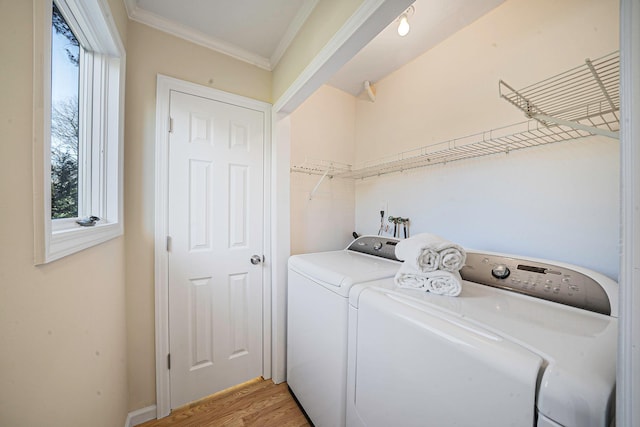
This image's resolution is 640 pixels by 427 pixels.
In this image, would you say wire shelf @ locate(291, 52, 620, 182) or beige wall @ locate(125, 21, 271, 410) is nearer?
wire shelf @ locate(291, 52, 620, 182)

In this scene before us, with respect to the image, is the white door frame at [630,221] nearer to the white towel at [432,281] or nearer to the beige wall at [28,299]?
the white towel at [432,281]

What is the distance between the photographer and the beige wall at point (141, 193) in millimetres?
1328

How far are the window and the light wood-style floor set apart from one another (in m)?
1.24

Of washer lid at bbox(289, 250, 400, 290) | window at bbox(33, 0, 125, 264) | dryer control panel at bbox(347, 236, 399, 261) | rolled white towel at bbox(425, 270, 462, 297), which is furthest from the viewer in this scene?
dryer control panel at bbox(347, 236, 399, 261)

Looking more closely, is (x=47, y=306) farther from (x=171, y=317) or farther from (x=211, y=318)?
(x=211, y=318)

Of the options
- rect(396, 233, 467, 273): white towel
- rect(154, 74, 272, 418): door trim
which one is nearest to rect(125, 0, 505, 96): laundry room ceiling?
rect(154, 74, 272, 418): door trim

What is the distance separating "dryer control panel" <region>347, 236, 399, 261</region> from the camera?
1.56 m

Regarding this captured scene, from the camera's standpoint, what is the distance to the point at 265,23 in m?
1.42

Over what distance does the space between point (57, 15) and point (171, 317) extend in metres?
1.55

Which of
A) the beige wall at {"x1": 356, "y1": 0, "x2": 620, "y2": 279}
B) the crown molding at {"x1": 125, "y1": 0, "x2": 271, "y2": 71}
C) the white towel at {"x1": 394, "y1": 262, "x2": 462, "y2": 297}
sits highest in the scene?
the crown molding at {"x1": 125, "y1": 0, "x2": 271, "y2": 71}

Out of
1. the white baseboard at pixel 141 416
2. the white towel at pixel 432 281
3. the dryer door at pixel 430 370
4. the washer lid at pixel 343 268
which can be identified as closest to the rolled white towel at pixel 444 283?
the white towel at pixel 432 281

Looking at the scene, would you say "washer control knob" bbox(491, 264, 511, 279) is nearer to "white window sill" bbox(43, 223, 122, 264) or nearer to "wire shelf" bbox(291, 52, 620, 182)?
"wire shelf" bbox(291, 52, 620, 182)

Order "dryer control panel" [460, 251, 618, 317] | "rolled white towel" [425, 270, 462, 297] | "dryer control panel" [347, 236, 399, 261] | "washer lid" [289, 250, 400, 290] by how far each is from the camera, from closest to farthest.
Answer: "dryer control panel" [460, 251, 618, 317] < "rolled white towel" [425, 270, 462, 297] < "washer lid" [289, 250, 400, 290] < "dryer control panel" [347, 236, 399, 261]

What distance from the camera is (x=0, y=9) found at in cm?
44
